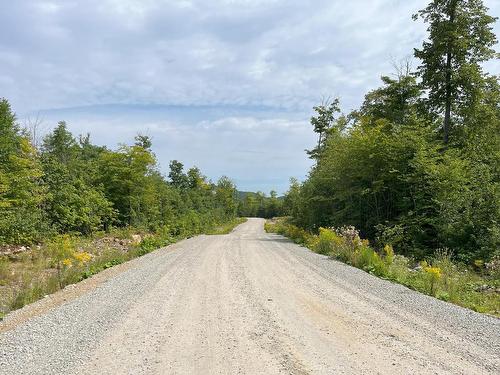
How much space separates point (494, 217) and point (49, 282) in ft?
48.8

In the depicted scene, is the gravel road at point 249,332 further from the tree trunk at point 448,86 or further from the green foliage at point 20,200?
the tree trunk at point 448,86

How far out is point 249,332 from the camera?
6051 millimetres

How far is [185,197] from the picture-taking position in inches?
2057

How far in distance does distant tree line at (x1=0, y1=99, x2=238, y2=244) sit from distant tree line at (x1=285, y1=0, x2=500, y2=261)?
48.5ft

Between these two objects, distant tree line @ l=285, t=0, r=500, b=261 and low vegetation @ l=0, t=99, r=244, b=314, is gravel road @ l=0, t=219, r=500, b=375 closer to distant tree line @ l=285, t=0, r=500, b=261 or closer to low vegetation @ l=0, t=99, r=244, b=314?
low vegetation @ l=0, t=99, r=244, b=314

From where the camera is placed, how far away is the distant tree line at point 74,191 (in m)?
20.7

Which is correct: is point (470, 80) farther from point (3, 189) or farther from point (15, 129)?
point (15, 129)

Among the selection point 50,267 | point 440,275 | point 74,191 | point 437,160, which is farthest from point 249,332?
point 74,191

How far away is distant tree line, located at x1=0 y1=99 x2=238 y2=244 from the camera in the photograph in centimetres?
2067

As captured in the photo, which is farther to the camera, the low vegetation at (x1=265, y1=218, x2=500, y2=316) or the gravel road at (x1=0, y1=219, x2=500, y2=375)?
the low vegetation at (x1=265, y1=218, x2=500, y2=316)

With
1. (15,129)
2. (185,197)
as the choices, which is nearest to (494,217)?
(15,129)

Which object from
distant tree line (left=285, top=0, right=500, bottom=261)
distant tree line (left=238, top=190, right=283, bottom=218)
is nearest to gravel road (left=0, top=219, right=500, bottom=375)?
distant tree line (left=285, top=0, right=500, bottom=261)

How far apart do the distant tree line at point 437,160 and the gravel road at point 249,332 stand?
8072 millimetres

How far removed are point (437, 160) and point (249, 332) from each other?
16.6m
